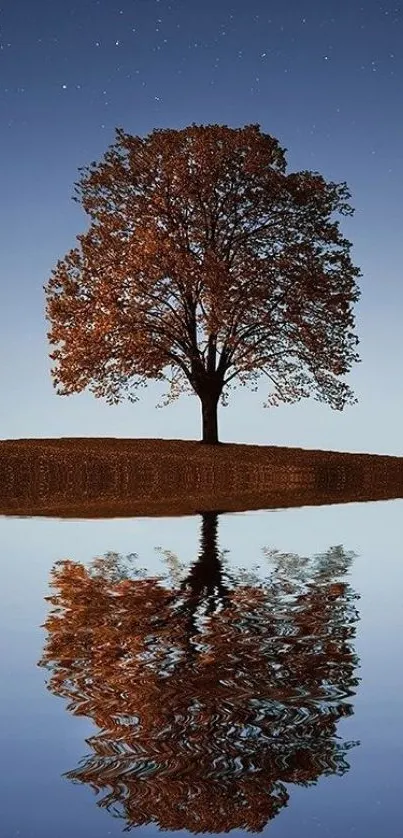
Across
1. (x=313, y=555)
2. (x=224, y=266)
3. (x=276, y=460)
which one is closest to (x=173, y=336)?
(x=224, y=266)

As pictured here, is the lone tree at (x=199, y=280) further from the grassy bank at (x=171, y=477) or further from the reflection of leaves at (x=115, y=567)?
the reflection of leaves at (x=115, y=567)

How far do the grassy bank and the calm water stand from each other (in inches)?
393

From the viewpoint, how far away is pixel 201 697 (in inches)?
284

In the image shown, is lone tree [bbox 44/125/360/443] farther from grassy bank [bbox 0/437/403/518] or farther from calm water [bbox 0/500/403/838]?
calm water [bbox 0/500/403/838]

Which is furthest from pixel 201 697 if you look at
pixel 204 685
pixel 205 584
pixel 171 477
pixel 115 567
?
pixel 171 477

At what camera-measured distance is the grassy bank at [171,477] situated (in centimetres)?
2569

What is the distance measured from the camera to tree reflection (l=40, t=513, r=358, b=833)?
5.52 metres

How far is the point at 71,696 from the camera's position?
7293 mm

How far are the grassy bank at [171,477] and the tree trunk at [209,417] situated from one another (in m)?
0.87

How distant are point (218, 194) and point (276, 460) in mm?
11636

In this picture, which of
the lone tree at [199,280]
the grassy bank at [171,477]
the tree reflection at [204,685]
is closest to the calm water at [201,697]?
the tree reflection at [204,685]

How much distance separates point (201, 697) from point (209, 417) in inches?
1518

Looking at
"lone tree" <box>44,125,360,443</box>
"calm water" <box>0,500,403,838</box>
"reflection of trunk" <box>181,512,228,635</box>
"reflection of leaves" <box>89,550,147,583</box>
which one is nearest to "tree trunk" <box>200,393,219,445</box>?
"lone tree" <box>44,125,360,443</box>

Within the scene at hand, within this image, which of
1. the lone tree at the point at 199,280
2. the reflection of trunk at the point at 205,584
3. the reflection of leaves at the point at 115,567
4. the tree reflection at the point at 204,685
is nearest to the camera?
the tree reflection at the point at 204,685
